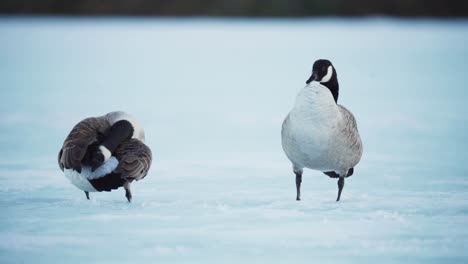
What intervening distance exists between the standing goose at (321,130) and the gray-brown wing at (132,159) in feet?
3.59

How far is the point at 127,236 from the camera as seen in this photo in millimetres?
4430

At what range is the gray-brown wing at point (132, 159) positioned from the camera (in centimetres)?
504

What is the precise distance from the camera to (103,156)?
15.9ft

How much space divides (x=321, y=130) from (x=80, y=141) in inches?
70.0

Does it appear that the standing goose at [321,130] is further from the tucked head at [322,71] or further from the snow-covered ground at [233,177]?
the snow-covered ground at [233,177]

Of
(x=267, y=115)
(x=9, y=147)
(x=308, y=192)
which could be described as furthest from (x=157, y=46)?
(x=308, y=192)

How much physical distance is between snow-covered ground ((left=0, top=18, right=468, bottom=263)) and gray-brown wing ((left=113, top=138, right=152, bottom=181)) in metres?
0.29

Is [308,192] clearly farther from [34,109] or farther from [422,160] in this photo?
[34,109]

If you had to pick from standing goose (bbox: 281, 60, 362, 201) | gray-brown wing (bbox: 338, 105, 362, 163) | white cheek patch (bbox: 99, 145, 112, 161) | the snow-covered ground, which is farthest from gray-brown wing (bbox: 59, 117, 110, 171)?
gray-brown wing (bbox: 338, 105, 362, 163)

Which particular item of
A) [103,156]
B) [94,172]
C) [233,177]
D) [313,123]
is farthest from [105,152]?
[233,177]

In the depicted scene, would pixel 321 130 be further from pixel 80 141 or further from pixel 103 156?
pixel 80 141

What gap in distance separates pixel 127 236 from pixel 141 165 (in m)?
0.82

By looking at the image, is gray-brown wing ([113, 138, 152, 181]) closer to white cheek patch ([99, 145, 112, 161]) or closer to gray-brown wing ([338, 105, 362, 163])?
white cheek patch ([99, 145, 112, 161])

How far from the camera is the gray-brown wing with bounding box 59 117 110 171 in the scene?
491 centimetres
